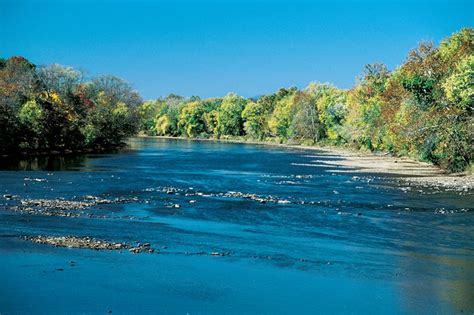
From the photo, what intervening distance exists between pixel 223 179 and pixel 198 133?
5530 inches

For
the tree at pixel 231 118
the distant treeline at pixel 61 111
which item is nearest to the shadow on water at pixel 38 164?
the distant treeline at pixel 61 111

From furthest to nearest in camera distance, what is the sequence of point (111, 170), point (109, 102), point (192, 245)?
1. point (109, 102)
2. point (111, 170)
3. point (192, 245)

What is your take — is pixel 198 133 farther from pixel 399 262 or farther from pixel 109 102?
pixel 399 262

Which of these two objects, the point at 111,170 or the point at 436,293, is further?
the point at 111,170

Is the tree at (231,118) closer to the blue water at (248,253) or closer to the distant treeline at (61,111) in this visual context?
the distant treeline at (61,111)

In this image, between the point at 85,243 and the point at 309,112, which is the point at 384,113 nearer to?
the point at 85,243

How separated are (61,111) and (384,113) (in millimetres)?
42059

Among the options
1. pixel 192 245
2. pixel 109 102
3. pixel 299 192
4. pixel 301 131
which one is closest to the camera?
pixel 192 245

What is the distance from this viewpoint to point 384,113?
228 feet

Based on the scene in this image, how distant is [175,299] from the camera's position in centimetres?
1755

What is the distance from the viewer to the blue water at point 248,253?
1747 cm

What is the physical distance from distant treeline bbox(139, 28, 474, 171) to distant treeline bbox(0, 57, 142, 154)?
123 ft

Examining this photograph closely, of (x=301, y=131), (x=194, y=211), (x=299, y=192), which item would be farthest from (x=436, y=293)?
(x=301, y=131)

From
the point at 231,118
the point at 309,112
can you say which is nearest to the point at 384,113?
the point at 309,112
